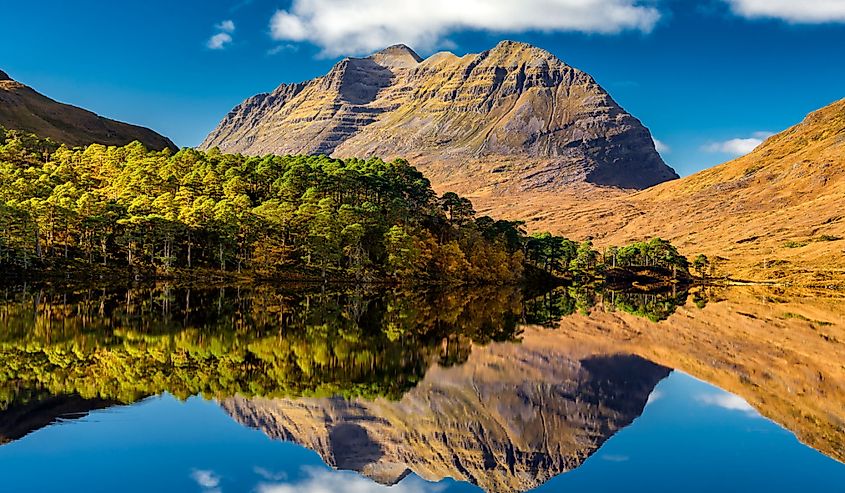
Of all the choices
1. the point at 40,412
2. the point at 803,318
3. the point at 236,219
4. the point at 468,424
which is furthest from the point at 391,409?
the point at 236,219

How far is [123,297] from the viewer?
67.2 m

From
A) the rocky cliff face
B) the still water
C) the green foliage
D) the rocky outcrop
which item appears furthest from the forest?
the rocky cliff face

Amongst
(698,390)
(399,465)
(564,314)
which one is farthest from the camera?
(564,314)

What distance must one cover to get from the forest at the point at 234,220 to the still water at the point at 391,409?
49700 mm

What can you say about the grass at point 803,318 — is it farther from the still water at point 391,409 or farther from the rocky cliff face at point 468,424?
the rocky cliff face at point 468,424

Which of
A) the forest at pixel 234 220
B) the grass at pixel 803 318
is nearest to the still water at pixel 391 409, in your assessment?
the grass at pixel 803 318

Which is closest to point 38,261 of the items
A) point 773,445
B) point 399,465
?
point 399,465

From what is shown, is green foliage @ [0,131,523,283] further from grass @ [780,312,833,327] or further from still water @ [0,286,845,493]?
grass @ [780,312,833,327]

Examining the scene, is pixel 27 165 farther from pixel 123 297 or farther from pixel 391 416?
pixel 391 416

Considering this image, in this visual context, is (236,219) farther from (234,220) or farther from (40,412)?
(40,412)

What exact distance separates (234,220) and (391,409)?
83879 millimetres

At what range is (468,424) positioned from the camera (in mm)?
25766

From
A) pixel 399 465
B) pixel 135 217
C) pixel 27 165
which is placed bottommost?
pixel 399 465

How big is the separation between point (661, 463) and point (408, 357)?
63.1ft
